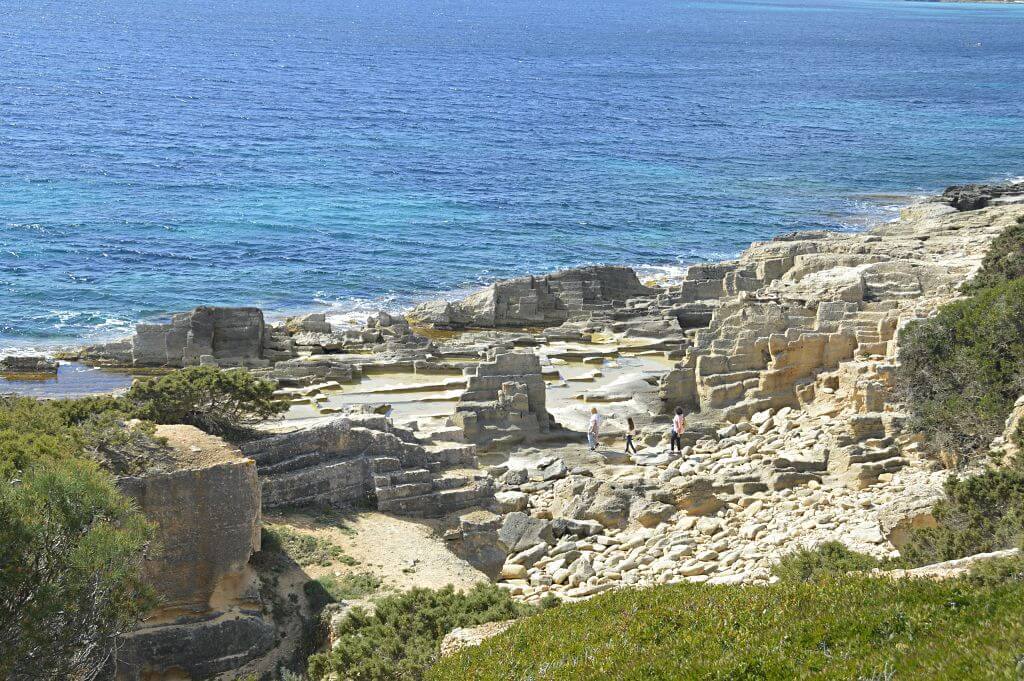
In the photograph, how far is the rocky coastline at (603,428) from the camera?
60.7ft

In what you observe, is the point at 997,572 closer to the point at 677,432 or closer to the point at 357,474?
the point at 357,474

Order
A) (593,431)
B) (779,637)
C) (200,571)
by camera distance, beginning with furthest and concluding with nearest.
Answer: (593,431)
(200,571)
(779,637)

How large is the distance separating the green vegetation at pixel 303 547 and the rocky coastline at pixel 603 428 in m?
1.14

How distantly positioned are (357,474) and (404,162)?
191 feet

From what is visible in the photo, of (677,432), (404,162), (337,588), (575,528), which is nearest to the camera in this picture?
(337,588)

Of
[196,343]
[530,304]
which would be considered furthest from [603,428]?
[196,343]

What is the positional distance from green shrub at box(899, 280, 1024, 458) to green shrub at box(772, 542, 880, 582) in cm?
465

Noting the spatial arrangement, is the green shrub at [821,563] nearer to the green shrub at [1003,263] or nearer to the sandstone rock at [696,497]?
the sandstone rock at [696,497]

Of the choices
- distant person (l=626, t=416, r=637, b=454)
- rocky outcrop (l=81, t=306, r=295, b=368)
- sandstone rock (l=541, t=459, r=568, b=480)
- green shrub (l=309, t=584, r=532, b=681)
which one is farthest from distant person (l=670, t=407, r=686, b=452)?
rocky outcrop (l=81, t=306, r=295, b=368)

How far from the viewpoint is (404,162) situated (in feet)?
254

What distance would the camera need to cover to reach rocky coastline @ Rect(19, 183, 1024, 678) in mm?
18500

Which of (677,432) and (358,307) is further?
(358,307)

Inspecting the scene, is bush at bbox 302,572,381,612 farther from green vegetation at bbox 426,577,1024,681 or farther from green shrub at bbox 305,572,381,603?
green vegetation at bbox 426,577,1024,681

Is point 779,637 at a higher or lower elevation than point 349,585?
higher
